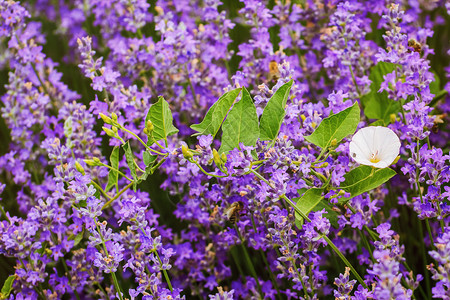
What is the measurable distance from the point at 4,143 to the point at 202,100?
0.90m

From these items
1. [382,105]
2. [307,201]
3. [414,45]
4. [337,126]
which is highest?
[414,45]

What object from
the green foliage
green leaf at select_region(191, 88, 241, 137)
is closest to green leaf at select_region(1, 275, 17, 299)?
the green foliage

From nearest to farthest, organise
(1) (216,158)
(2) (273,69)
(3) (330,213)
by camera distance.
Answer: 1. (1) (216,158)
2. (3) (330,213)
3. (2) (273,69)

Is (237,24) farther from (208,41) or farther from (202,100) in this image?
(202,100)

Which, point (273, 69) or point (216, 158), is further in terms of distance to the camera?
point (273, 69)

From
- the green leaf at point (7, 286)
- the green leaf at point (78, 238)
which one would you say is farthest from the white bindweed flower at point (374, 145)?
the green leaf at point (7, 286)

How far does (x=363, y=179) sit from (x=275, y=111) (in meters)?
0.22

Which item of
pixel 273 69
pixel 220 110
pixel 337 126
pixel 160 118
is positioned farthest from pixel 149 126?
pixel 273 69

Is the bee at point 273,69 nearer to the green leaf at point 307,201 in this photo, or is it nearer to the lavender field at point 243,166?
the lavender field at point 243,166

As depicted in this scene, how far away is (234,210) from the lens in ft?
3.90

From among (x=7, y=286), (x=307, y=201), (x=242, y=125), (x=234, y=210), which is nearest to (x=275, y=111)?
(x=242, y=125)

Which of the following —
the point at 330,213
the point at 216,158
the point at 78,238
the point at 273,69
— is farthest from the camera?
the point at 273,69

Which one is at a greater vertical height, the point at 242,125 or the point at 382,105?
the point at 382,105

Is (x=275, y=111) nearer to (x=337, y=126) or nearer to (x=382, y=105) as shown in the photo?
(x=337, y=126)
